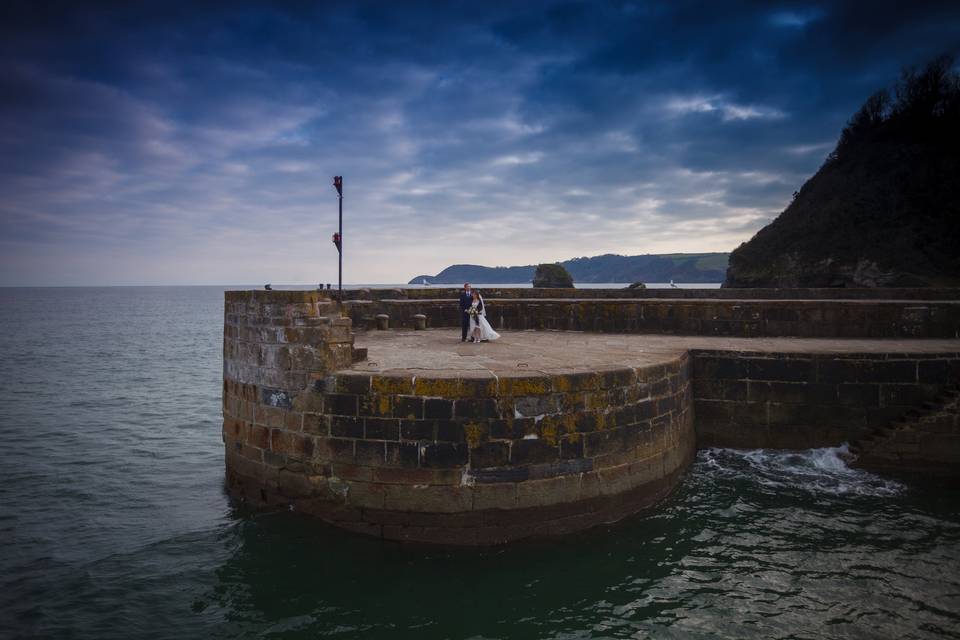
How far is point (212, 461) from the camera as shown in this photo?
40.8 ft

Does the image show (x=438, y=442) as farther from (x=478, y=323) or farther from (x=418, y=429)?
(x=478, y=323)

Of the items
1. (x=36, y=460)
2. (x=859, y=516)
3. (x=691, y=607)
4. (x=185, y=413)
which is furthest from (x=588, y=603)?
(x=185, y=413)

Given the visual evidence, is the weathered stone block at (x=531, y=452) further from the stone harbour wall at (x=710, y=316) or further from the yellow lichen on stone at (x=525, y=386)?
the stone harbour wall at (x=710, y=316)

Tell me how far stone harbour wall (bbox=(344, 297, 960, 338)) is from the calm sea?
412 centimetres

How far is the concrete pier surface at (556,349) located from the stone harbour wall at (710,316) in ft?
1.50

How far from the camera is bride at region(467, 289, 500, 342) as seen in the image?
12023 millimetres

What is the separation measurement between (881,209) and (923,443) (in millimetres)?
44981

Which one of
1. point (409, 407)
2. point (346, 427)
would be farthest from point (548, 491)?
point (346, 427)

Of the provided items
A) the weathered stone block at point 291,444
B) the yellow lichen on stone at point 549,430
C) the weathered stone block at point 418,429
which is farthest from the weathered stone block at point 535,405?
the weathered stone block at point 291,444

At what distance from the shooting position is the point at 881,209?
150 feet

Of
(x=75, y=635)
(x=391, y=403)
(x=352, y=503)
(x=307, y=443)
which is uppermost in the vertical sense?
(x=391, y=403)

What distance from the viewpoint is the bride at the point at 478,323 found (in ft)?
39.4

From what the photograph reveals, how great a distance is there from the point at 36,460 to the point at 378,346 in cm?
808

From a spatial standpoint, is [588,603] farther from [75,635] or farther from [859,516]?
[75,635]
